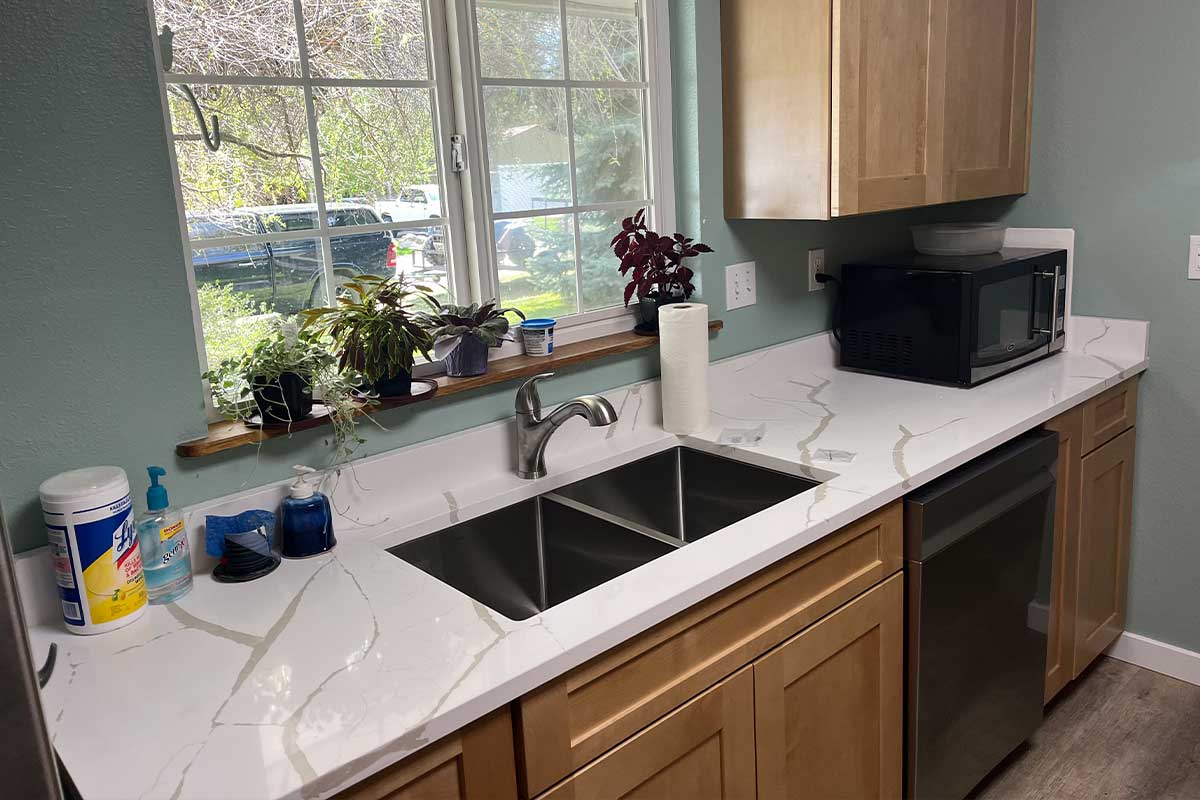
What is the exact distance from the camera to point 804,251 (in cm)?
242

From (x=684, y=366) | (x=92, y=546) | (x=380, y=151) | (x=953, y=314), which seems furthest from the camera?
(x=953, y=314)

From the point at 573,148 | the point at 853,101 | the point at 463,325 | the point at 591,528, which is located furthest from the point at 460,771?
the point at 853,101

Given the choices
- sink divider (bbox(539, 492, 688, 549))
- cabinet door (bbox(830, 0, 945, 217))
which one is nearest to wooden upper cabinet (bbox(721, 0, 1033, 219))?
cabinet door (bbox(830, 0, 945, 217))

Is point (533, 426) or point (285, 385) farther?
point (533, 426)

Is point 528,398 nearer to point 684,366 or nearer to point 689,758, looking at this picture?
point 684,366

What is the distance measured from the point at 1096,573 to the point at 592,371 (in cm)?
150

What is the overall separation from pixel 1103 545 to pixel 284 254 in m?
2.16

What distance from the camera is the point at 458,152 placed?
5.92 ft

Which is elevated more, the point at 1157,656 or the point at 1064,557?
the point at 1064,557

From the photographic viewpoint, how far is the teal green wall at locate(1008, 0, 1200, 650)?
2.34 meters

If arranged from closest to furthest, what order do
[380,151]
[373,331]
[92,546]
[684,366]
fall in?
[92,546]
[373,331]
[380,151]
[684,366]

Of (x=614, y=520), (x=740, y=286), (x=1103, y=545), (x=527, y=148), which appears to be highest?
(x=527, y=148)

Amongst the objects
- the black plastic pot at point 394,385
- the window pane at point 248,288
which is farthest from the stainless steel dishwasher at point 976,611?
the window pane at point 248,288

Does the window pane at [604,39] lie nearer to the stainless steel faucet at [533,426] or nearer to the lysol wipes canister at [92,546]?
the stainless steel faucet at [533,426]
